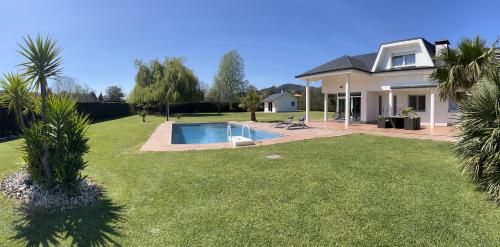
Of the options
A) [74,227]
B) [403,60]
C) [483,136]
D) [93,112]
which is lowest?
[74,227]

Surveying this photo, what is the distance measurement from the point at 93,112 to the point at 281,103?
3717 cm

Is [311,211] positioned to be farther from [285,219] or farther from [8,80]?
[8,80]

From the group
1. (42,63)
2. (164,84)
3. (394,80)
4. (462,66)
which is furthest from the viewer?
(164,84)

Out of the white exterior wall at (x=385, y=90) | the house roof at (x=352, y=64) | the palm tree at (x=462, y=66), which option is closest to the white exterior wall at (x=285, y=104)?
the white exterior wall at (x=385, y=90)

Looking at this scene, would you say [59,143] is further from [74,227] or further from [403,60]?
[403,60]

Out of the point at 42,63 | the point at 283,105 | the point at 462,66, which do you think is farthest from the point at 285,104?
the point at 42,63

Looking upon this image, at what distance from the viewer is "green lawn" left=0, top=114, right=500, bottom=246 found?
4297mm

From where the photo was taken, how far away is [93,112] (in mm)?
35281

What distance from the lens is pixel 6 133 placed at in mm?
19062

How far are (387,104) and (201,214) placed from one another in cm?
2304

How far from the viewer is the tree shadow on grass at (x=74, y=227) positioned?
4297mm

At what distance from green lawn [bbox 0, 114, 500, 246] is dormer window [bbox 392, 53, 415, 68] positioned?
14.7 meters

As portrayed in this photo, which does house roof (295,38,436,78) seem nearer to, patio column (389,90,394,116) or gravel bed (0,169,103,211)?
patio column (389,90,394,116)

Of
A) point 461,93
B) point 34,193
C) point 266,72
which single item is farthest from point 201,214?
point 266,72
